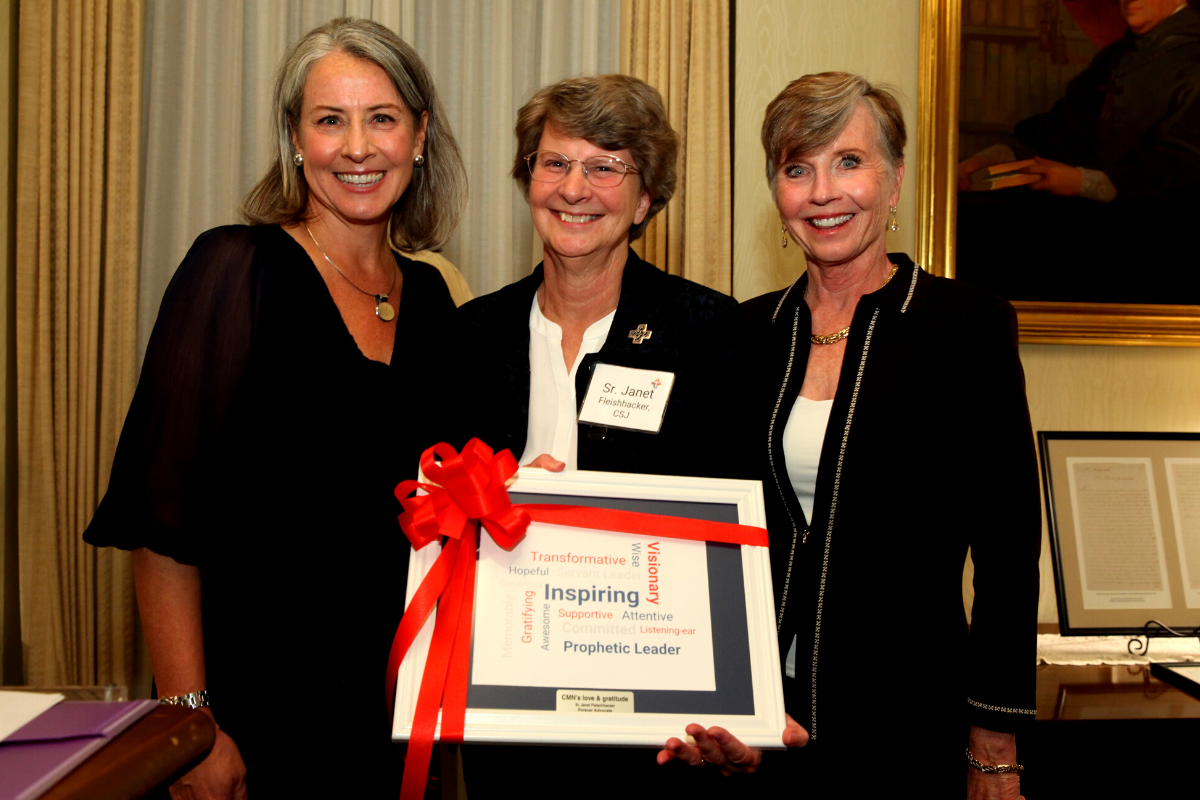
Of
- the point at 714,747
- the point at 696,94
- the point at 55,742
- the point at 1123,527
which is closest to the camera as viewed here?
the point at 55,742

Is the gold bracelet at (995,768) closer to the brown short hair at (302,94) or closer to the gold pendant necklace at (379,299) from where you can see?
the gold pendant necklace at (379,299)

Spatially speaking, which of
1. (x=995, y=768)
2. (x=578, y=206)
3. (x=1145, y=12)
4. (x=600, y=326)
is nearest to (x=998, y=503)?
(x=995, y=768)

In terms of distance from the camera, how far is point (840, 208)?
184 centimetres

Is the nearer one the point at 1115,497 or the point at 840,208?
the point at 840,208

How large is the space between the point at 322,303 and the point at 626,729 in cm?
100

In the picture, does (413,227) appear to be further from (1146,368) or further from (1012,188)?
(1146,368)

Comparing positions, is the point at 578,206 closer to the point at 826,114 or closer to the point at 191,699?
the point at 826,114

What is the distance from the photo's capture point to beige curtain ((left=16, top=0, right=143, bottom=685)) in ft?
9.80

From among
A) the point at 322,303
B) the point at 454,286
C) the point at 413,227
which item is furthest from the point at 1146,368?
the point at 322,303

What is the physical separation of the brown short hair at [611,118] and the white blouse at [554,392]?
1.24 ft

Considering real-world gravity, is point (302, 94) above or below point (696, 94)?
below

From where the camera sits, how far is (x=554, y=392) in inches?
76.3

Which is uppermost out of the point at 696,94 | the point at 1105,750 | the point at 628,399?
the point at 696,94

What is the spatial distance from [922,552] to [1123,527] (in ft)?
5.60
